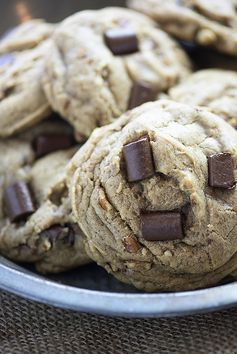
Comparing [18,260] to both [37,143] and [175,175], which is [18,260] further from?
[175,175]

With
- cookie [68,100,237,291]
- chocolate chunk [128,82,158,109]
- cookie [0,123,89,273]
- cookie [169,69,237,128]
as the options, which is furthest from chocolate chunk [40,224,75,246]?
cookie [169,69,237,128]

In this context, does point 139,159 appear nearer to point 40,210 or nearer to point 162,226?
point 162,226

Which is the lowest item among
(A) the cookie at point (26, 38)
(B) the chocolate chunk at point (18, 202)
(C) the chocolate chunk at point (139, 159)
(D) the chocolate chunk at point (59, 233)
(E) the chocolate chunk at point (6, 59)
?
(D) the chocolate chunk at point (59, 233)

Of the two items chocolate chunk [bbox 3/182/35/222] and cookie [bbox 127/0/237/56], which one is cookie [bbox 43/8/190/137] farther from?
chocolate chunk [bbox 3/182/35/222]

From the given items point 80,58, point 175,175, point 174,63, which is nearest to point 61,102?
point 80,58

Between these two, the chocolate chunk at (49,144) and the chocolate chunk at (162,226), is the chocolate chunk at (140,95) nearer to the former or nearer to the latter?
the chocolate chunk at (49,144)

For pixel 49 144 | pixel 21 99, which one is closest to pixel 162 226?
pixel 49 144

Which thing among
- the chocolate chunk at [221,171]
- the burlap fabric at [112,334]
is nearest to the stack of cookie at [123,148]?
the chocolate chunk at [221,171]
